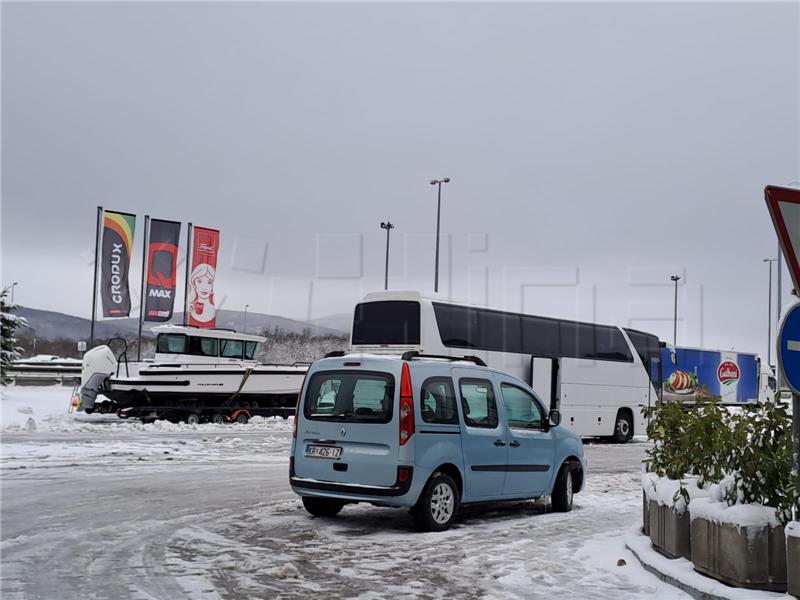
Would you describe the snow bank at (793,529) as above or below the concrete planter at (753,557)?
above

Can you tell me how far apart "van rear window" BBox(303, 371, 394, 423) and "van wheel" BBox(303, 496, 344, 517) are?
3.61 feet

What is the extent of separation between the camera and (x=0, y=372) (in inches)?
1305

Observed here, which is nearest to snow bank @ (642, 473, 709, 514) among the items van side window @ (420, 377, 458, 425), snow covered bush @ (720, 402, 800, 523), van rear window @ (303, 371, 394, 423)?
snow covered bush @ (720, 402, 800, 523)

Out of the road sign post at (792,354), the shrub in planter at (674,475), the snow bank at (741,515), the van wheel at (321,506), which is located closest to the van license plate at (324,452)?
the van wheel at (321,506)

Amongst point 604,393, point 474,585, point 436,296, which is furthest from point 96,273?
point 474,585

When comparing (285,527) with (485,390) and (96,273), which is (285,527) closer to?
(485,390)

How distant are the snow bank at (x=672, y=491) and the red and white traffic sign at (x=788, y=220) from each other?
7.61 ft

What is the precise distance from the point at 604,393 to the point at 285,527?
18.9m

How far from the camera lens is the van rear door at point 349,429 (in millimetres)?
9164

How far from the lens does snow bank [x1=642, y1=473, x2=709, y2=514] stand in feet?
23.4

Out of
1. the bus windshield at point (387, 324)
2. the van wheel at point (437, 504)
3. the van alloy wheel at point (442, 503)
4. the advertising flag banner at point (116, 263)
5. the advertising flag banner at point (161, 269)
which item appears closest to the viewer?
the van wheel at point (437, 504)

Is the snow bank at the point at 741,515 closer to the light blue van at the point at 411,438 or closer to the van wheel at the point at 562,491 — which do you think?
the light blue van at the point at 411,438

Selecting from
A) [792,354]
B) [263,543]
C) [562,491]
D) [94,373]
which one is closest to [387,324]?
[562,491]

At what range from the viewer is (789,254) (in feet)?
17.8
